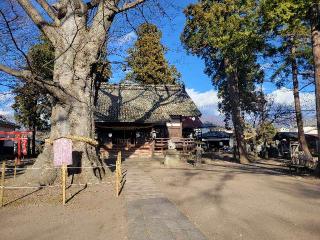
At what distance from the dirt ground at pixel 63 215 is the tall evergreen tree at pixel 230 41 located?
379 inches

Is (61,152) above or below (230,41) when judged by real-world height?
below

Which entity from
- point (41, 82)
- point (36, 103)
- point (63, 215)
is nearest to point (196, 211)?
point (63, 215)

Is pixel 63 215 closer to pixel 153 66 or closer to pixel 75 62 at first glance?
pixel 75 62

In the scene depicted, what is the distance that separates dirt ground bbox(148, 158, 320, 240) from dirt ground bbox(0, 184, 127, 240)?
1592mm

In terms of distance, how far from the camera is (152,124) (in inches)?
1109

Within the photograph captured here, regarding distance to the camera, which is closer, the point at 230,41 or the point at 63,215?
the point at 63,215

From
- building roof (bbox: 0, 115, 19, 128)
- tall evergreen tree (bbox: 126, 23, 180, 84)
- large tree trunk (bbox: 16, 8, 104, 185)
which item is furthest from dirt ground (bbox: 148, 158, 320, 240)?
tall evergreen tree (bbox: 126, 23, 180, 84)

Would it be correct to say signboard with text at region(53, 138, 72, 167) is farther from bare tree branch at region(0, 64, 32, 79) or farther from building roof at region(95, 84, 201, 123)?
building roof at region(95, 84, 201, 123)

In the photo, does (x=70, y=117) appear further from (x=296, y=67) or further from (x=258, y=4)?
(x=296, y=67)

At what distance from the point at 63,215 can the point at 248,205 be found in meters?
4.20

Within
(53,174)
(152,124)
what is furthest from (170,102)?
(53,174)

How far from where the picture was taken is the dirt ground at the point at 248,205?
21.2 ft

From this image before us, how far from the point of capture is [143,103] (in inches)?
1240

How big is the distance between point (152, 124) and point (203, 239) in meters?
22.3
